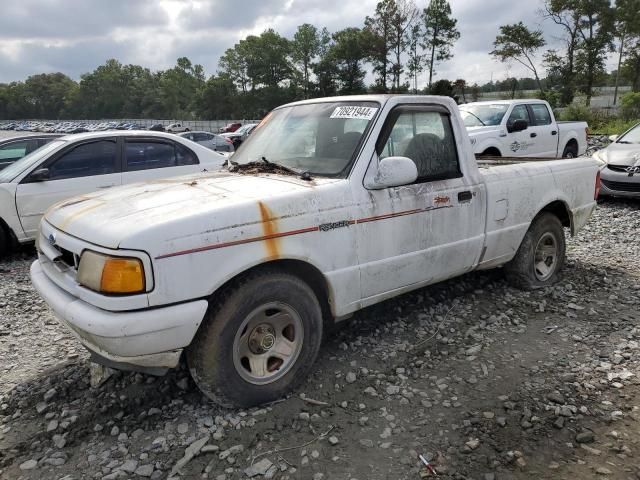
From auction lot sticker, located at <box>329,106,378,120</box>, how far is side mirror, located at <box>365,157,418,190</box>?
47cm

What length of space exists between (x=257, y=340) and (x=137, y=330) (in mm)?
769

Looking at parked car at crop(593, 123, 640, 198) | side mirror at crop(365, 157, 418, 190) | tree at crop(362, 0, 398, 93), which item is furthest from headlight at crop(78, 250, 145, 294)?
tree at crop(362, 0, 398, 93)

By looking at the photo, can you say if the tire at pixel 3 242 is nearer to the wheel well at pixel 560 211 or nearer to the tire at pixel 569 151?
the wheel well at pixel 560 211

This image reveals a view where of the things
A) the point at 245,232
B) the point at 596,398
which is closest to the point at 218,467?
the point at 245,232

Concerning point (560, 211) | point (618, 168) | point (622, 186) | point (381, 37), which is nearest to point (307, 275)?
point (560, 211)

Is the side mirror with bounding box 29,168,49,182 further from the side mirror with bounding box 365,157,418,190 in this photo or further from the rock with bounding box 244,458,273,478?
the rock with bounding box 244,458,273,478

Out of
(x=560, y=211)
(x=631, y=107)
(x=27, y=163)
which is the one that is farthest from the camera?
(x=631, y=107)

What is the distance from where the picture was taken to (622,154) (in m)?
8.88

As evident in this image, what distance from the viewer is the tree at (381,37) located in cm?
5759

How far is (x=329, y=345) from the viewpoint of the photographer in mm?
3801

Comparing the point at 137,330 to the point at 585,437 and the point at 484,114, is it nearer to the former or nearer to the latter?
the point at 585,437

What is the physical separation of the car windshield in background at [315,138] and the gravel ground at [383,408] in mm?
1420

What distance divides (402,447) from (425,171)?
200cm

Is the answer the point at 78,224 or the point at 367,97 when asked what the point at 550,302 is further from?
the point at 78,224
